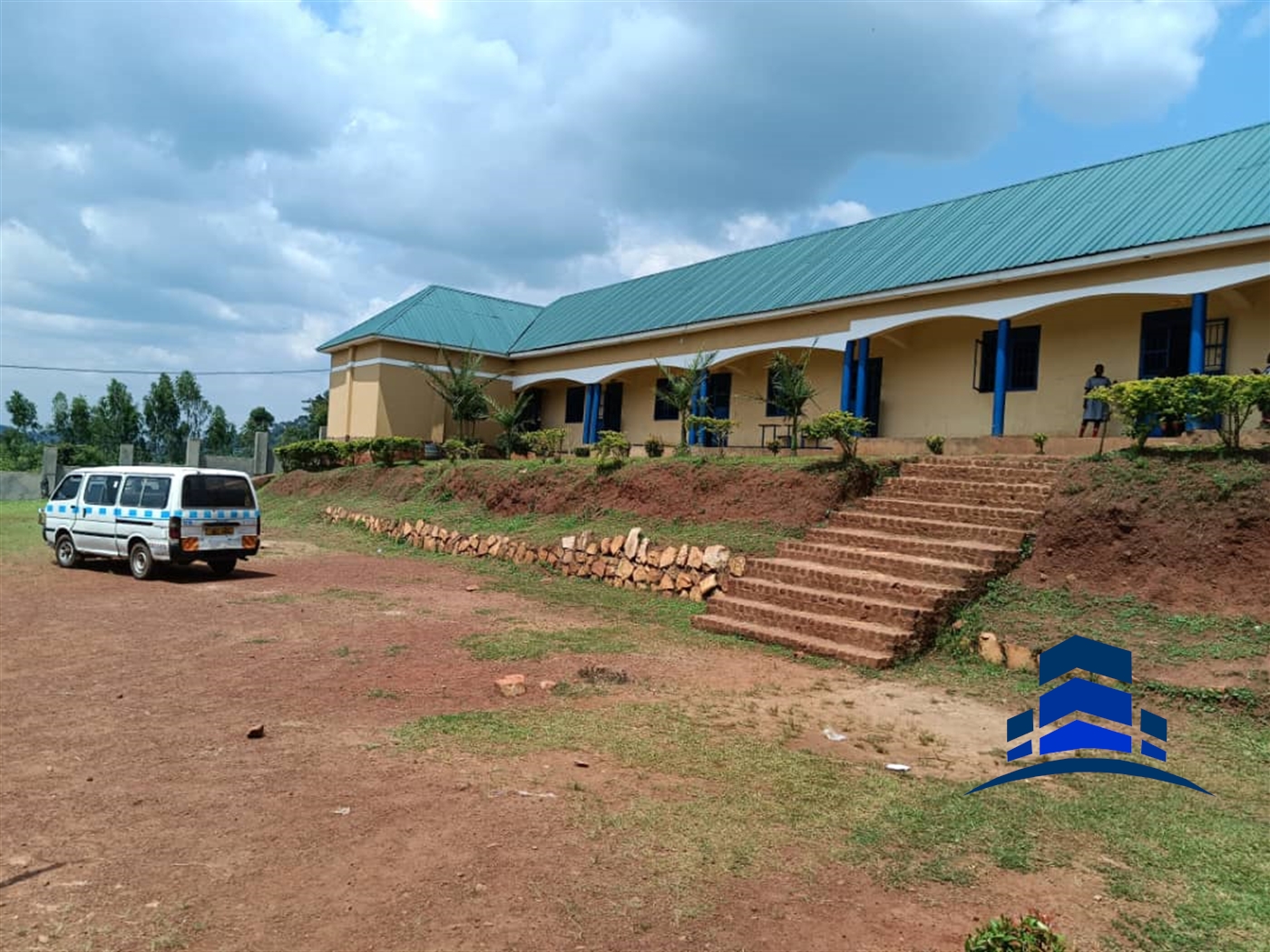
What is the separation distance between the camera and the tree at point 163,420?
48594mm

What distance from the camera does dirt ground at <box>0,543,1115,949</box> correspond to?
324 centimetres

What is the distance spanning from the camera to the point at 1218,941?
130 inches

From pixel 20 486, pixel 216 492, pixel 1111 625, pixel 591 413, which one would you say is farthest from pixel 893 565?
pixel 20 486

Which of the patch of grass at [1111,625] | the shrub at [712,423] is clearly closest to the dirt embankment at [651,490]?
the shrub at [712,423]

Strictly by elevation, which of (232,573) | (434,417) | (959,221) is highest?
(959,221)

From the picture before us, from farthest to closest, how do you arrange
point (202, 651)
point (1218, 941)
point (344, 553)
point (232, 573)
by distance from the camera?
point (344, 553)
point (232, 573)
point (202, 651)
point (1218, 941)

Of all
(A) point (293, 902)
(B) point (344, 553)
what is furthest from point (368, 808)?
(B) point (344, 553)

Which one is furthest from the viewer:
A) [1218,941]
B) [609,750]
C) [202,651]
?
[202,651]

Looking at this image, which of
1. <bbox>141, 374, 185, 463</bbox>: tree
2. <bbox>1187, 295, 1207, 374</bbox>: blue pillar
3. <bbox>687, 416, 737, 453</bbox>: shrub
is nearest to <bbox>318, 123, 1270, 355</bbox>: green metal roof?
<bbox>1187, 295, 1207, 374</bbox>: blue pillar

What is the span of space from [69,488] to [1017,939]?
15496mm

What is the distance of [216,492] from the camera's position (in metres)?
12.6

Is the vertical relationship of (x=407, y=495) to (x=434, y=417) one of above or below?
below

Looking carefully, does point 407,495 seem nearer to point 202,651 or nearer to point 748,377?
point 748,377

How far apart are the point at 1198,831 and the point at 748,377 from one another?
17518mm
